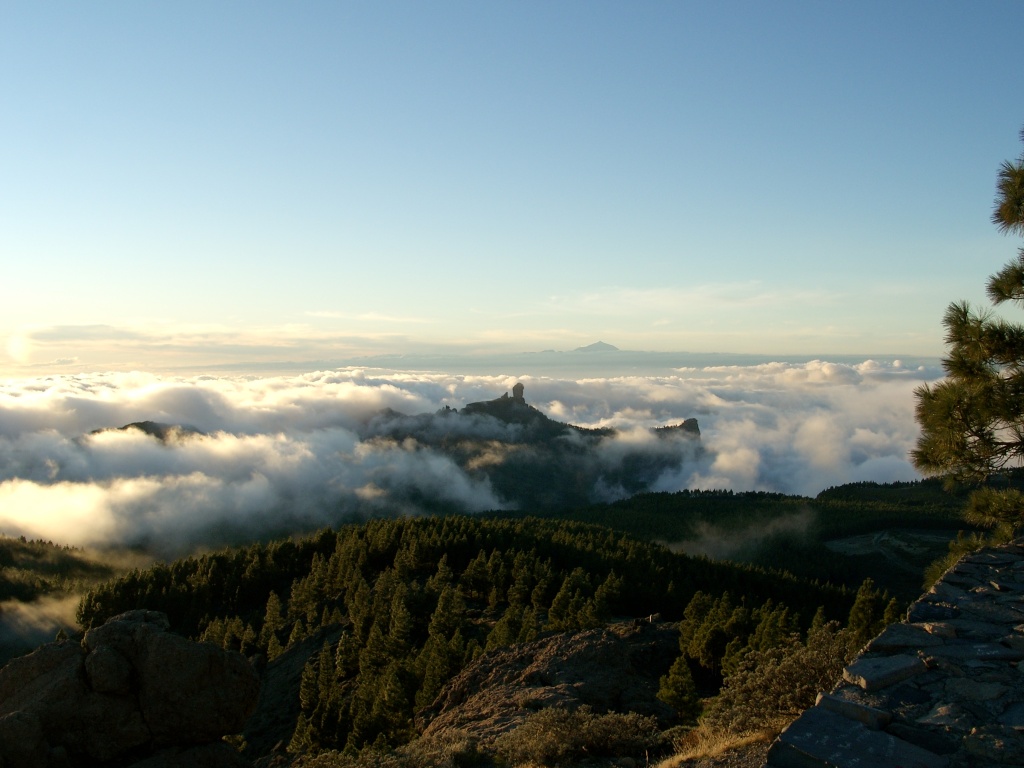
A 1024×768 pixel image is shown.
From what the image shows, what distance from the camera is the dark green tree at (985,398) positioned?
591 inches

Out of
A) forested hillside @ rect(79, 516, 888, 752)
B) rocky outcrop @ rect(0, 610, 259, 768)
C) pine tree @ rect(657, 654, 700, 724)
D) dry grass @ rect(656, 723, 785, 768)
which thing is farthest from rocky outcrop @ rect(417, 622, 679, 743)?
dry grass @ rect(656, 723, 785, 768)

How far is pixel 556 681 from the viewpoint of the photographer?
29.1m

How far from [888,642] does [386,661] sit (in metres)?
44.2

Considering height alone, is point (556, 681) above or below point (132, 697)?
below

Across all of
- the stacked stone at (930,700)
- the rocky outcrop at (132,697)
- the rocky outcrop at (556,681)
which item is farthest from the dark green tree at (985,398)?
the rocky outcrop at (132,697)

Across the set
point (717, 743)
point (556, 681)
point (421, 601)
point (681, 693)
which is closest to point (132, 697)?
point (556, 681)

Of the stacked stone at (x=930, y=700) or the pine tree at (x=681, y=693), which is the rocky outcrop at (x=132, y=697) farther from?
the stacked stone at (x=930, y=700)

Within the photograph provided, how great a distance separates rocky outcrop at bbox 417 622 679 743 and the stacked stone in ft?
40.6

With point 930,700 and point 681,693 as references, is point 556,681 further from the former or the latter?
point 930,700

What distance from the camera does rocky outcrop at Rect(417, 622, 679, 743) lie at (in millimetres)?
24016

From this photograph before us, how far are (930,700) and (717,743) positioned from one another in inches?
171

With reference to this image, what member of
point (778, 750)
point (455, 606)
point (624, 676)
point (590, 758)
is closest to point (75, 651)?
point (590, 758)

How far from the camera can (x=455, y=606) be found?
188ft

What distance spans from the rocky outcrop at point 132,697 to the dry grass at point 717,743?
17877mm
